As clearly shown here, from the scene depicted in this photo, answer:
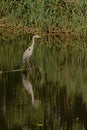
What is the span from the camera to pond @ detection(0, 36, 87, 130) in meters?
10.8

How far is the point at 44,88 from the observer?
44.1ft

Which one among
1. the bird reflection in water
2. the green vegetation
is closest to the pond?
the bird reflection in water

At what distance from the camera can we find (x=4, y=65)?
51.6 ft

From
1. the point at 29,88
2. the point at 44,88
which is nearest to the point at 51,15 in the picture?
the point at 44,88

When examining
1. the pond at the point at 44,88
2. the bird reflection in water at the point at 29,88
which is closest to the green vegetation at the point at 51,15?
the pond at the point at 44,88

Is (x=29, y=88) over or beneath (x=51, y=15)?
beneath

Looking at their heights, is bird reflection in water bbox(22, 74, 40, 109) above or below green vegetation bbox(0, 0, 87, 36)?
below

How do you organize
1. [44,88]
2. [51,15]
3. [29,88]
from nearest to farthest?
[29,88], [44,88], [51,15]

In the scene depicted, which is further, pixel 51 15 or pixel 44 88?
pixel 51 15

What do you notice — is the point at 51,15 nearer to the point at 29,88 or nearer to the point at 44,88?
the point at 44,88

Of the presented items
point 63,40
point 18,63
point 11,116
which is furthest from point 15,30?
point 11,116

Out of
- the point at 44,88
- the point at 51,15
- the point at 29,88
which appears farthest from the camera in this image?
the point at 51,15

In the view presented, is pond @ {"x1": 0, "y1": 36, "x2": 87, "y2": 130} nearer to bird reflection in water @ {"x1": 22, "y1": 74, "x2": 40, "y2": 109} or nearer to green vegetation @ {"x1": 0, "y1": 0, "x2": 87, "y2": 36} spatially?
bird reflection in water @ {"x1": 22, "y1": 74, "x2": 40, "y2": 109}

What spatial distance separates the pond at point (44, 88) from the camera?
10812 mm
